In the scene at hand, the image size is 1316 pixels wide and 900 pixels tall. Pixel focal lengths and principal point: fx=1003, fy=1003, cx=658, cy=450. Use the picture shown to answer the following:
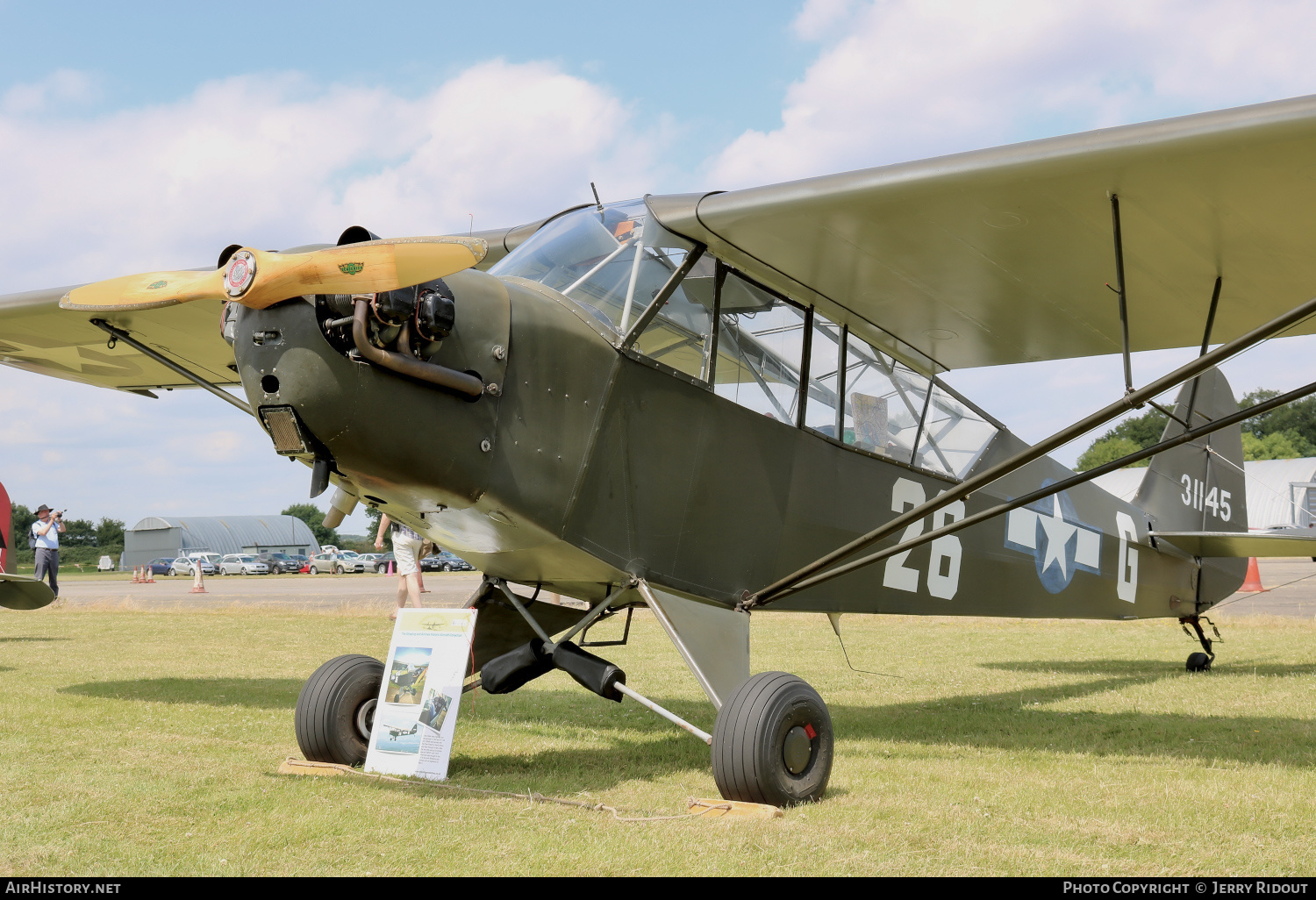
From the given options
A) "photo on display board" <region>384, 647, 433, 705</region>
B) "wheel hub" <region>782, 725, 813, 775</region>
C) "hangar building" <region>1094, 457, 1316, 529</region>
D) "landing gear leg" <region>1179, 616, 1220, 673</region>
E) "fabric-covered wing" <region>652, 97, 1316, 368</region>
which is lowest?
"wheel hub" <region>782, 725, 813, 775</region>

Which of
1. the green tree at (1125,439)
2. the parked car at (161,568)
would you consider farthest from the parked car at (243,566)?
the green tree at (1125,439)

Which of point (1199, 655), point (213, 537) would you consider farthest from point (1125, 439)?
point (1199, 655)

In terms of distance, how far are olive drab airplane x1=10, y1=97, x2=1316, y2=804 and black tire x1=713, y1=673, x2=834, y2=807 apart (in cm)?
2

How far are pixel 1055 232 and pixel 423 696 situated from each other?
159 inches

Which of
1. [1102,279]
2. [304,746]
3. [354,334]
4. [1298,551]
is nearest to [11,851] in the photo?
[304,746]

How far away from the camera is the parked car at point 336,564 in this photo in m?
57.5

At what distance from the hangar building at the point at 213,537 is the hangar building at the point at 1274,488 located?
200ft

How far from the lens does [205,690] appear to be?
318 inches

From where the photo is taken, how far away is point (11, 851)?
11.1 feet

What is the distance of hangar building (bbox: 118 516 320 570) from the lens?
260 feet

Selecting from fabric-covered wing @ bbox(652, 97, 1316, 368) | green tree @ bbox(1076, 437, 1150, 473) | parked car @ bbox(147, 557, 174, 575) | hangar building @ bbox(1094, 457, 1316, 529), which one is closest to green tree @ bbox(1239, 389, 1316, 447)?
green tree @ bbox(1076, 437, 1150, 473)

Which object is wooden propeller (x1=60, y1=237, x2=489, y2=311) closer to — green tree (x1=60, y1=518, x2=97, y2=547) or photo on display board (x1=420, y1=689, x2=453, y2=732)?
photo on display board (x1=420, y1=689, x2=453, y2=732)

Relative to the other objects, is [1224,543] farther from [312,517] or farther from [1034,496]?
[312,517]

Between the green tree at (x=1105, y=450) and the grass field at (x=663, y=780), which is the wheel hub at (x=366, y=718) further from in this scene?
the green tree at (x=1105, y=450)
